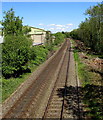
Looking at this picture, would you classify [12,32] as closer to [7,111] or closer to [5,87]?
[5,87]

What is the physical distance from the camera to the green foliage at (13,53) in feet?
54.3

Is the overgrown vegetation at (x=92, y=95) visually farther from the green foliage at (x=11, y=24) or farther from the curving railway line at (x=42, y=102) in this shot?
the green foliage at (x=11, y=24)

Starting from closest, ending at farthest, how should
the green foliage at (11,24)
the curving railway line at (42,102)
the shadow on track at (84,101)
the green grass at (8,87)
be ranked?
the shadow on track at (84,101)
the curving railway line at (42,102)
the green grass at (8,87)
the green foliage at (11,24)

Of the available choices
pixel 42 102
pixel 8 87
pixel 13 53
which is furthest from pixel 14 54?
pixel 42 102

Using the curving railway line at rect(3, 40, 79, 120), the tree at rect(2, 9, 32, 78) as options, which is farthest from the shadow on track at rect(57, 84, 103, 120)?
the tree at rect(2, 9, 32, 78)

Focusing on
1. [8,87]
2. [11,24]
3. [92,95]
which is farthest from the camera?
[11,24]

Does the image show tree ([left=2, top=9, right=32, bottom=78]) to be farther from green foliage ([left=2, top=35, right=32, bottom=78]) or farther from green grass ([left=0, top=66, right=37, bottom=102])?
green grass ([left=0, top=66, right=37, bottom=102])

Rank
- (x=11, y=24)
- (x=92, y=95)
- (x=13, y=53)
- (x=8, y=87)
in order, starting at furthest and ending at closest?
(x=11, y=24), (x=13, y=53), (x=8, y=87), (x=92, y=95)

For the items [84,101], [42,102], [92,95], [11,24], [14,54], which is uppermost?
[11,24]

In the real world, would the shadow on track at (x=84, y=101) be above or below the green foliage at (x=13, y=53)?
below

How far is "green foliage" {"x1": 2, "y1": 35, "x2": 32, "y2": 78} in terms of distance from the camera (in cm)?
1656

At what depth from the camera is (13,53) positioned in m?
16.7

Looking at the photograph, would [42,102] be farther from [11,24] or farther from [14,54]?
[11,24]

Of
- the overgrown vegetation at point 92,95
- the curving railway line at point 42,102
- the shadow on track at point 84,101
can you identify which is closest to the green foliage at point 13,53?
the curving railway line at point 42,102
